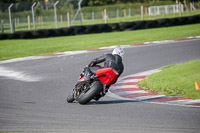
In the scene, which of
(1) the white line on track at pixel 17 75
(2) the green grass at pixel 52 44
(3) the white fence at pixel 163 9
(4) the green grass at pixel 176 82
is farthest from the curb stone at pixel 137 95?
(3) the white fence at pixel 163 9

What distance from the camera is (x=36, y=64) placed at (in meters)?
15.0

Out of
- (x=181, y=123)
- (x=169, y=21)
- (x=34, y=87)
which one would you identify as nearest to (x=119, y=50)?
(x=181, y=123)

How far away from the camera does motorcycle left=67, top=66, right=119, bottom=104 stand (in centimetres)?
759

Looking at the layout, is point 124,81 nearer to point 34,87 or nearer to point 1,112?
point 34,87

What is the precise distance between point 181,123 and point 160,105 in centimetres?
171

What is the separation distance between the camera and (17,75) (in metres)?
12.5

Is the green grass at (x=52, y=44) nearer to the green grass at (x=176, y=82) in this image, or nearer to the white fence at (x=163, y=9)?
the green grass at (x=176, y=82)

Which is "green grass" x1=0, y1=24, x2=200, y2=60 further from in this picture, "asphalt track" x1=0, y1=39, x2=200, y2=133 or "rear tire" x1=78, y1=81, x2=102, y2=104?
→ "rear tire" x1=78, y1=81, x2=102, y2=104

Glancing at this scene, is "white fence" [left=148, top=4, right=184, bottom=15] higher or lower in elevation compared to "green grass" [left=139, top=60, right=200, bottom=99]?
higher

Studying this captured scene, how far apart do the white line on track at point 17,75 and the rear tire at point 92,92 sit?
4191 millimetres

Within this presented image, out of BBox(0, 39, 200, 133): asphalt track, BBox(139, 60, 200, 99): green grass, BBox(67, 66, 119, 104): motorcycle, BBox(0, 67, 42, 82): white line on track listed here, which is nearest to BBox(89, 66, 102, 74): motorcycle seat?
BBox(67, 66, 119, 104): motorcycle

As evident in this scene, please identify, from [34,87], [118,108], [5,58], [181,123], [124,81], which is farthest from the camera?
[5,58]

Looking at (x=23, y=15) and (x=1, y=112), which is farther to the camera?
(x=23, y=15)

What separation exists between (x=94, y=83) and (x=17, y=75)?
221 inches
